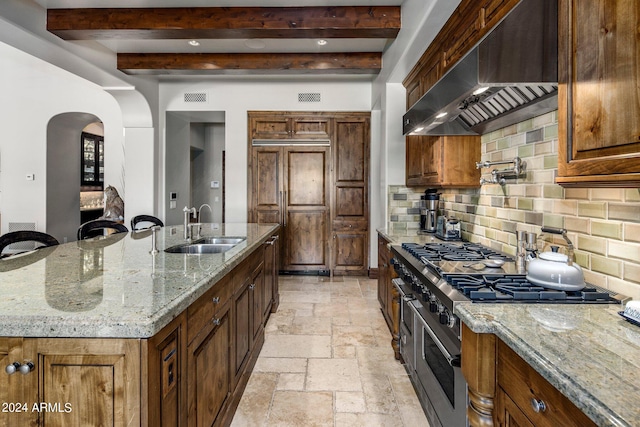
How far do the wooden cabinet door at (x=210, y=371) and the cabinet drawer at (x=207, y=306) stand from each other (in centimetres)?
3

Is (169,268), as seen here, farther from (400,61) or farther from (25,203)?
(25,203)

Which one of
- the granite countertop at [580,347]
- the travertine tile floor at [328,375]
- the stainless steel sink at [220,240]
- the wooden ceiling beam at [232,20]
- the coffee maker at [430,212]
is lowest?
the travertine tile floor at [328,375]

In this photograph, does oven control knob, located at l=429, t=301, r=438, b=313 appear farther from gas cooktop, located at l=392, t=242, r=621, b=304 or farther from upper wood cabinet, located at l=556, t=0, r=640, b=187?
upper wood cabinet, located at l=556, t=0, r=640, b=187

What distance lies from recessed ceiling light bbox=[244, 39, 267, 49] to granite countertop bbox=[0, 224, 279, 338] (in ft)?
9.97

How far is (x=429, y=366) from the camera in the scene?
5.95ft

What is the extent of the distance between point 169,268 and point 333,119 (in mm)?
4222

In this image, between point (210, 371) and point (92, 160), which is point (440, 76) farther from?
point (92, 160)

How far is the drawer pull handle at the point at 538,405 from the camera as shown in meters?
0.86

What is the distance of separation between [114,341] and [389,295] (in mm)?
2477

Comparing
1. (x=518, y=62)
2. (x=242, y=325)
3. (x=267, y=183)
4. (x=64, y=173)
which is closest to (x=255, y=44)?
(x=267, y=183)

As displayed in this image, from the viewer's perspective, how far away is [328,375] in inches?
98.6

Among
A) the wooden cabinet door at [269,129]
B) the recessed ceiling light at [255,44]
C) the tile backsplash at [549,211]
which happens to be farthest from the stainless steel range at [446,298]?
the wooden cabinet door at [269,129]

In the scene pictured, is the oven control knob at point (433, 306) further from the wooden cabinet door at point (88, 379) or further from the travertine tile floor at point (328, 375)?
the wooden cabinet door at point (88, 379)

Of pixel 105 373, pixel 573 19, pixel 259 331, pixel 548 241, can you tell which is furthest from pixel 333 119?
pixel 105 373
